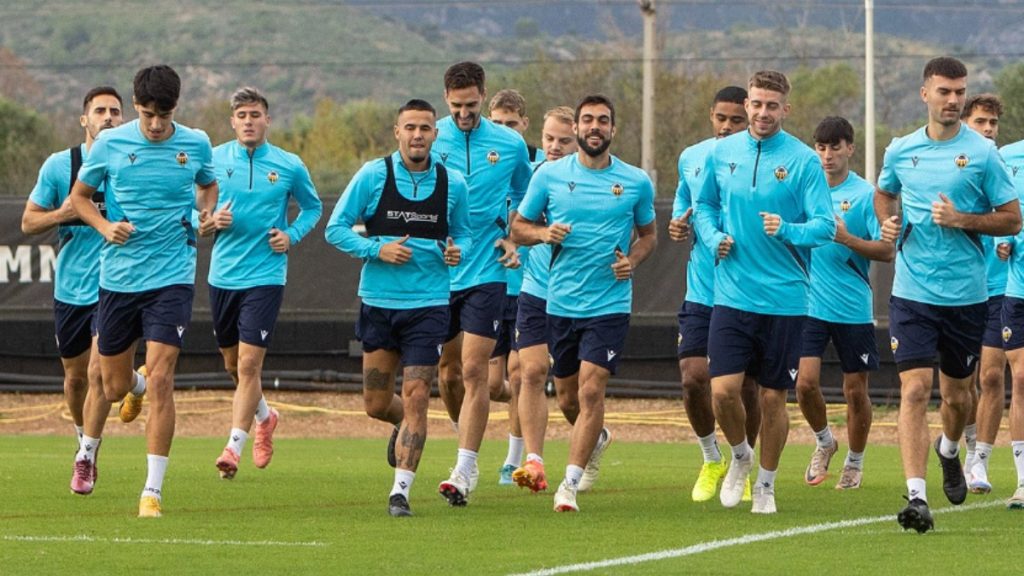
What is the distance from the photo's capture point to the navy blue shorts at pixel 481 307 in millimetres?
12945

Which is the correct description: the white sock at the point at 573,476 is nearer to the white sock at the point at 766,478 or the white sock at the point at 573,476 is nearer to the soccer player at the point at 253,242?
the white sock at the point at 766,478

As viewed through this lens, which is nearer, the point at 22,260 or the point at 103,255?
the point at 103,255

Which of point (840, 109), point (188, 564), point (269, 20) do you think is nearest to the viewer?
point (188, 564)

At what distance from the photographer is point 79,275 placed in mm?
13688

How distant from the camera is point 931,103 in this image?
36.3ft

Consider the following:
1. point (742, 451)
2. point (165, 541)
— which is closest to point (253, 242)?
point (742, 451)

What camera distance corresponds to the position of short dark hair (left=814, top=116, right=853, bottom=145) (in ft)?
45.0

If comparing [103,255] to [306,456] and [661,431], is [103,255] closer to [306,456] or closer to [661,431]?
[306,456]

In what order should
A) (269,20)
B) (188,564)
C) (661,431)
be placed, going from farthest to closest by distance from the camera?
1. (269,20)
2. (661,431)
3. (188,564)

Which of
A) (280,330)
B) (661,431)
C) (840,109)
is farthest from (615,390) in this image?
(840,109)

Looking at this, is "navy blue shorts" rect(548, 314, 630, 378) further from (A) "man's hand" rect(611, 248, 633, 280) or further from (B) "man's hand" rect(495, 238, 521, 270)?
(B) "man's hand" rect(495, 238, 521, 270)

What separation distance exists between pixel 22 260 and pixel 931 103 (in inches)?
541

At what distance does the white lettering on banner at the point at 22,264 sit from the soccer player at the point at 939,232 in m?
13.1

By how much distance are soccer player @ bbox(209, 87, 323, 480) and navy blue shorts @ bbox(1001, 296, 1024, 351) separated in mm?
5022
